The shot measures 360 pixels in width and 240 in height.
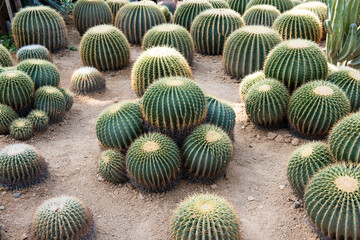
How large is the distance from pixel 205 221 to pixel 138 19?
7.27m

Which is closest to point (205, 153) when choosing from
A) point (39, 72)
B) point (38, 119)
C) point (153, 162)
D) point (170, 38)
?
point (153, 162)

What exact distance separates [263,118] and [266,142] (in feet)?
1.22

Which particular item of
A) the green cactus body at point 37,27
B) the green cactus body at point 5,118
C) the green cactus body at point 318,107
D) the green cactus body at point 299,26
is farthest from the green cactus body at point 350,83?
the green cactus body at point 37,27

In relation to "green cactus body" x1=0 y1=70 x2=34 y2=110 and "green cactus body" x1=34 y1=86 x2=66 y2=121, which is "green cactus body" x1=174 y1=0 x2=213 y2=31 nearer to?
"green cactus body" x1=34 y1=86 x2=66 y2=121

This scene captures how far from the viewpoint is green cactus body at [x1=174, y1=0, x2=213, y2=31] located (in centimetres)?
1035

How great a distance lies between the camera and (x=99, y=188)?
5.18 meters

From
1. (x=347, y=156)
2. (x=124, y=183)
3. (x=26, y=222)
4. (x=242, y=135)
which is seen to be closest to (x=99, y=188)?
(x=124, y=183)

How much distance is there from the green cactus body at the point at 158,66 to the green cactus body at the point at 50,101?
1.37 meters

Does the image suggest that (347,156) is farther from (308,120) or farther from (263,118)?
(263,118)

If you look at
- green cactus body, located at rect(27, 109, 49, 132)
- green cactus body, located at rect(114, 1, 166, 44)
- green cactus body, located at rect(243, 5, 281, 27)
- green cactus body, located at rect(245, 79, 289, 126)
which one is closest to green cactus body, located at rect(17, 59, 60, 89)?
green cactus body, located at rect(27, 109, 49, 132)

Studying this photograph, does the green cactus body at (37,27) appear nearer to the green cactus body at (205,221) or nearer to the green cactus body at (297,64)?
the green cactus body at (297,64)

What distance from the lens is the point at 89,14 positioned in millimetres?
10367

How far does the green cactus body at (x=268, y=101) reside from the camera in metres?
5.92

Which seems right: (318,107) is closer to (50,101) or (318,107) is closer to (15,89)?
(50,101)
